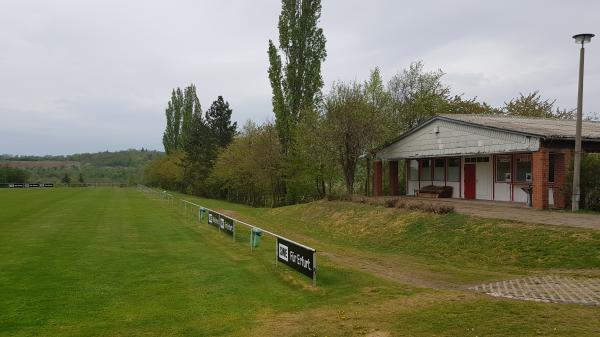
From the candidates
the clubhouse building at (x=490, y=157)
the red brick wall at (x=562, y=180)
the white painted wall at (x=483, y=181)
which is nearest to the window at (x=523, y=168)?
the clubhouse building at (x=490, y=157)

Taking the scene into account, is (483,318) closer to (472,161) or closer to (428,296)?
(428,296)

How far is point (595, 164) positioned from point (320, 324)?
1593cm

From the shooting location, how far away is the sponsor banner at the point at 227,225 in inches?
856

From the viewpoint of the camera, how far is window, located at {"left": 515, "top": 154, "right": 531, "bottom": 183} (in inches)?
900

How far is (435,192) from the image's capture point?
28828 mm

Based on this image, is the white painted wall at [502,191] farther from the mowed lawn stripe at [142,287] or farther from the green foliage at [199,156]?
the green foliage at [199,156]

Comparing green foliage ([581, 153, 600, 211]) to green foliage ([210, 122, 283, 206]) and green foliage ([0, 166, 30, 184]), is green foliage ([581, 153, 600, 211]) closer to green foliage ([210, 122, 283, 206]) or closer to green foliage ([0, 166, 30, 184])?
green foliage ([210, 122, 283, 206])

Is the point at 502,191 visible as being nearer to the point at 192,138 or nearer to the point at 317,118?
the point at 317,118

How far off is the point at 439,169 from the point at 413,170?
9.49 feet

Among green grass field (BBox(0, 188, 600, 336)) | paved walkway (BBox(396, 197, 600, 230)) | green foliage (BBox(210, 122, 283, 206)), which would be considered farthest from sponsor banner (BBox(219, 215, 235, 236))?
green foliage (BBox(210, 122, 283, 206))

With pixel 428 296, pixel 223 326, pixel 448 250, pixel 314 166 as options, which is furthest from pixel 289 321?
pixel 314 166

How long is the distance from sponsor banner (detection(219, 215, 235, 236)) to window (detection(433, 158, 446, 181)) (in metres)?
14.2

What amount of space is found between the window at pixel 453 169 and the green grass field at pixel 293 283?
800 centimetres

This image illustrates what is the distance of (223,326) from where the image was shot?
28.9 feet
